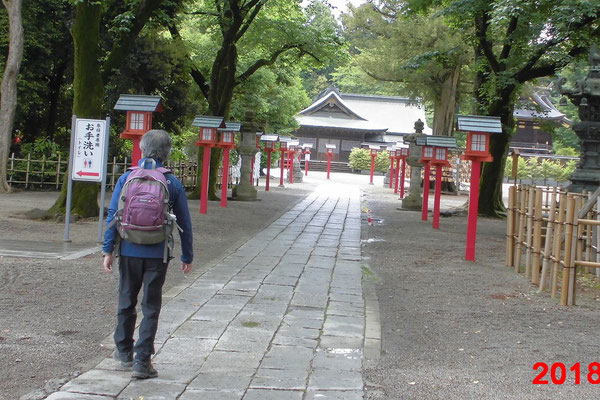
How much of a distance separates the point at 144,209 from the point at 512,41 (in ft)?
39.4

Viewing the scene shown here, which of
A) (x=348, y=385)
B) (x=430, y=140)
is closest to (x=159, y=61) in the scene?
(x=430, y=140)

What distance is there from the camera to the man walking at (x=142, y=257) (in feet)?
13.5

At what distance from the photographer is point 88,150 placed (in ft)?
32.9

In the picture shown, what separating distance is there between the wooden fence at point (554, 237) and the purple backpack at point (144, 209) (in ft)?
14.5

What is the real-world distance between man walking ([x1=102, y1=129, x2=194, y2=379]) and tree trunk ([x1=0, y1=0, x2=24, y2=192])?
14.3m

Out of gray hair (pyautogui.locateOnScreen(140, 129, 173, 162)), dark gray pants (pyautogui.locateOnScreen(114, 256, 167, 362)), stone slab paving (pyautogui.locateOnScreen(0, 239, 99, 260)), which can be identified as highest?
gray hair (pyautogui.locateOnScreen(140, 129, 173, 162))

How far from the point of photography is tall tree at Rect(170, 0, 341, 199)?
18703 mm

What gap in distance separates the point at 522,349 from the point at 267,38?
1614cm

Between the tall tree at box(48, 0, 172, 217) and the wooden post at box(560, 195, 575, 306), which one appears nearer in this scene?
the wooden post at box(560, 195, 575, 306)

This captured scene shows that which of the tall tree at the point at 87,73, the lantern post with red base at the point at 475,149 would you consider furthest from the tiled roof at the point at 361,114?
the lantern post with red base at the point at 475,149

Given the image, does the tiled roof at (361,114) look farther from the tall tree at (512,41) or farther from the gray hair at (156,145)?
the gray hair at (156,145)

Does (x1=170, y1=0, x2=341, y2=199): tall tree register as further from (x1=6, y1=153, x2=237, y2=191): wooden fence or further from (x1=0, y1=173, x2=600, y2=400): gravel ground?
(x1=0, y1=173, x2=600, y2=400): gravel ground

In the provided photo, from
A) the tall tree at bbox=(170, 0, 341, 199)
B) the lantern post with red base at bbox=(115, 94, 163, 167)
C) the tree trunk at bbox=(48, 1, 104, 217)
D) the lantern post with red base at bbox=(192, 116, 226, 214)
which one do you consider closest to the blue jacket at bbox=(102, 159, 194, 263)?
the lantern post with red base at bbox=(115, 94, 163, 167)

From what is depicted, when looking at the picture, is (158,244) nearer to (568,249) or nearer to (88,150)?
(568,249)
